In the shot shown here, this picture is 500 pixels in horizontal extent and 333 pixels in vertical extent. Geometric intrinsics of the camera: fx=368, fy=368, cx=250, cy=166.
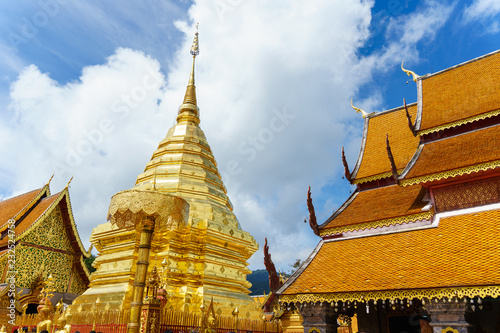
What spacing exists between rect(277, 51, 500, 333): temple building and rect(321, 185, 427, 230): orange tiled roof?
3 centimetres

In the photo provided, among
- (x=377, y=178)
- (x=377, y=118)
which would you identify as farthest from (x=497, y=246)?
(x=377, y=118)

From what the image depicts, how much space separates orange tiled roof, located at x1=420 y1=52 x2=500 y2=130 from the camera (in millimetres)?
10438

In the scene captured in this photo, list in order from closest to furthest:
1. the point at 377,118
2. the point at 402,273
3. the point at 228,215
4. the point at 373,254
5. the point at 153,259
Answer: the point at 402,273, the point at 373,254, the point at 153,259, the point at 377,118, the point at 228,215

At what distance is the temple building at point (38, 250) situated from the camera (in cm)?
1584

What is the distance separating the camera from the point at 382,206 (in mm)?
9938

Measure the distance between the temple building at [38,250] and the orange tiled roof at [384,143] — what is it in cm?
1452

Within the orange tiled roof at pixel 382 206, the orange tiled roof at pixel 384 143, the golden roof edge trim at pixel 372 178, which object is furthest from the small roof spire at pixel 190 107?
the orange tiled roof at pixel 382 206

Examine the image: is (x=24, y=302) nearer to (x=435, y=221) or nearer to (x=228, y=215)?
(x=228, y=215)

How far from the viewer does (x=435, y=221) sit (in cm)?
855

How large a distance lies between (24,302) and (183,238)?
8.33 metres

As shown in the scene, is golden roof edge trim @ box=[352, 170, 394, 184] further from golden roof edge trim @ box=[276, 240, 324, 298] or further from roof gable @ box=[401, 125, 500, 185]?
golden roof edge trim @ box=[276, 240, 324, 298]

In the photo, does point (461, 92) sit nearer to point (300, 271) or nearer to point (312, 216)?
point (312, 216)

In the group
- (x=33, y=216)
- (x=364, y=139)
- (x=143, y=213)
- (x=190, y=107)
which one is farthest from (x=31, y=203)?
(x=364, y=139)

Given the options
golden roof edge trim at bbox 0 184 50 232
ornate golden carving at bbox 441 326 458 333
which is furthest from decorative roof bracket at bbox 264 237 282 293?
golden roof edge trim at bbox 0 184 50 232
